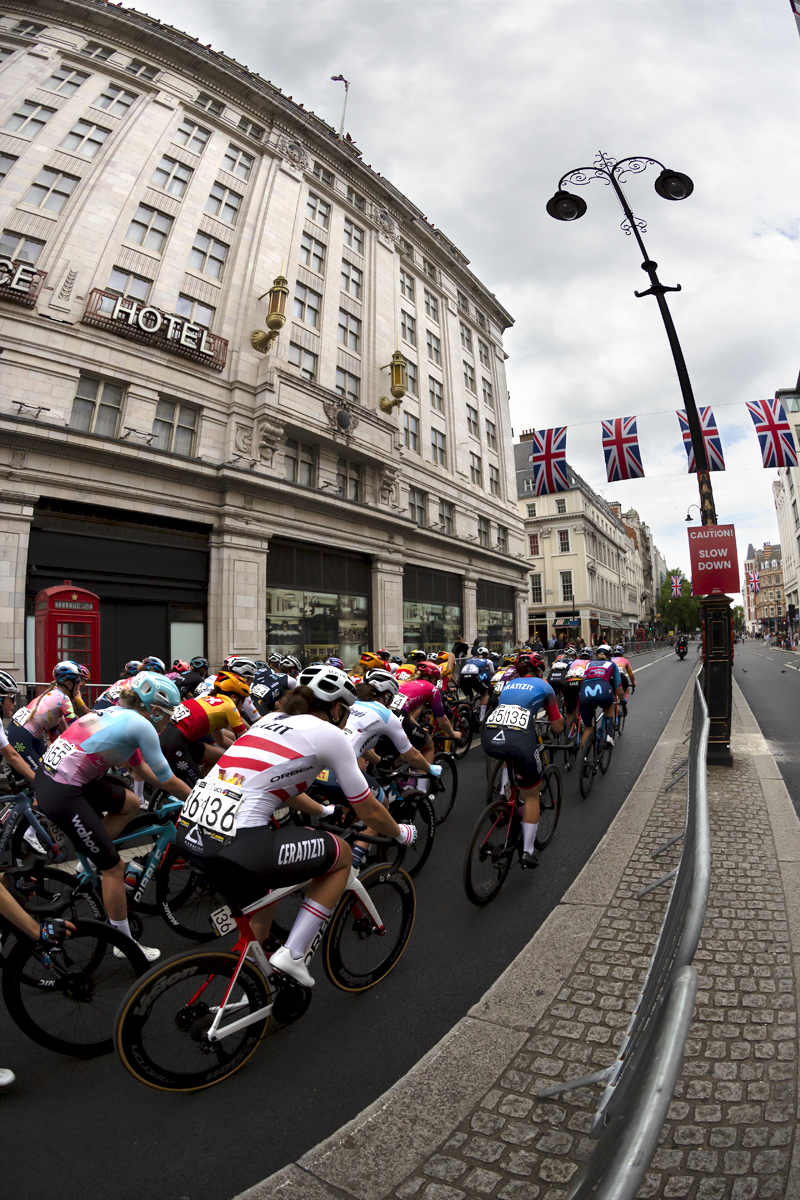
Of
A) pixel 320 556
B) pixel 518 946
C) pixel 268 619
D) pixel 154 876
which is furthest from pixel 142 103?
pixel 518 946

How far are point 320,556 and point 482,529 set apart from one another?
571 inches

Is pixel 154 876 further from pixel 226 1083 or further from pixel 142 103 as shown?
pixel 142 103

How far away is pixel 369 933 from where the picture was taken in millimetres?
3674

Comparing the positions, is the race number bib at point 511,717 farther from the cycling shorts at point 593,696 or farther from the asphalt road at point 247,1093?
the cycling shorts at point 593,696

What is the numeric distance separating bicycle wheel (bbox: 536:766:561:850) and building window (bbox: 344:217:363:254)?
2742 centimetres

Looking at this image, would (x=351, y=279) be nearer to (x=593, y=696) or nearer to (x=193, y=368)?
(x=193, y=368)

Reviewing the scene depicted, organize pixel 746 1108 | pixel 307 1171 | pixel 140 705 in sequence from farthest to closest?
pixel 140 705 < pixel 746 1108 < pixel 307 1171

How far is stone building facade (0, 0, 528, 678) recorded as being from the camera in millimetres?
15453

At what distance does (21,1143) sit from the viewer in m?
2.55

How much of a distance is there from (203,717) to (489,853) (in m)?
2.85

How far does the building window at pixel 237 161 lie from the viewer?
22016mm

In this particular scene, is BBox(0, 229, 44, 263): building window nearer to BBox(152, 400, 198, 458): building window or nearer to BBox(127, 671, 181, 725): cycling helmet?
BBox(152, 400, 198, 458): building window

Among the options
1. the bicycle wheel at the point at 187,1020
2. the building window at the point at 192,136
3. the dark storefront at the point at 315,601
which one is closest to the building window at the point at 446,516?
the dark storefront at the point at 315,601

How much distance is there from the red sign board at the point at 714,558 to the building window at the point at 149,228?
63.1 ft
